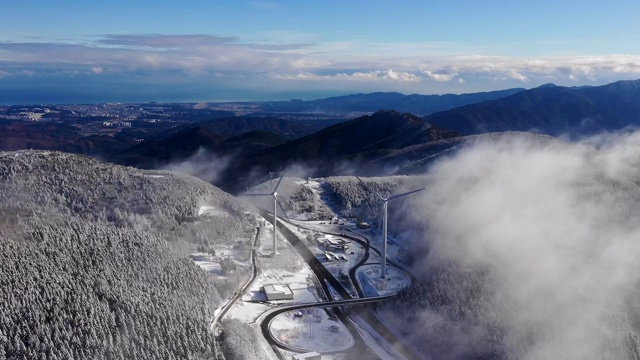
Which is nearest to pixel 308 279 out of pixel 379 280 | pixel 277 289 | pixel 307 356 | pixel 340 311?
pixel 277 289

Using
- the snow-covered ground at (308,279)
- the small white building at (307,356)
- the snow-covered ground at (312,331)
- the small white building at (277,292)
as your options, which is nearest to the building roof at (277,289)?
the small white building at (277,292)

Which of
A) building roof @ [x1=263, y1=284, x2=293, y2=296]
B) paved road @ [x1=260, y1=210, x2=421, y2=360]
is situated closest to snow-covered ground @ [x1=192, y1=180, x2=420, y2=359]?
paved road @ [x1=260, y1=210, x2=421, y2=360]

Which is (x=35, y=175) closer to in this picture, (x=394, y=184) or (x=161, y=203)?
(x=161, y=203)

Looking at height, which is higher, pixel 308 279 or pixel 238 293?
pixel 238 293

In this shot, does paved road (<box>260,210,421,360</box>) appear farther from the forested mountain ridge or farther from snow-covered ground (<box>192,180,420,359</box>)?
the forested mountain ridge

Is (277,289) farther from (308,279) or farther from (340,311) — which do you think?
(340,311)

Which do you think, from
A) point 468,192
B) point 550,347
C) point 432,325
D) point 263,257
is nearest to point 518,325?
point 550,347
